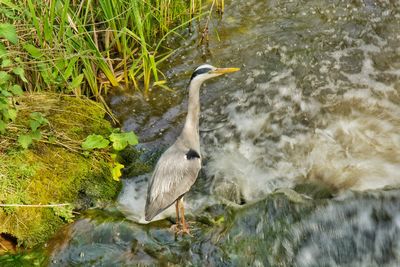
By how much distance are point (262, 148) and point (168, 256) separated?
1.31 metres

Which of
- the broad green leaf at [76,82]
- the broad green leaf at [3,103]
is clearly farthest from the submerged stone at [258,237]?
the broad green leaf at [76,82]

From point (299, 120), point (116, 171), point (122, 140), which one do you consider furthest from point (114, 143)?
point (299, 120)

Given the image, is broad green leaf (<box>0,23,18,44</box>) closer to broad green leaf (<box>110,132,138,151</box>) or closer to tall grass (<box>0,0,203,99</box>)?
tall grass (<box>0,0,203,99</box>)

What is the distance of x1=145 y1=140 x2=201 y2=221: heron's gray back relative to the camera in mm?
3332

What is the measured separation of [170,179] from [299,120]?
1468mm

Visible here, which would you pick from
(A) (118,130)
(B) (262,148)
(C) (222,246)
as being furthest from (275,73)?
(C) (222,246)

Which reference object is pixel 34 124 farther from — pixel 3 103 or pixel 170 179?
pixel 170 179

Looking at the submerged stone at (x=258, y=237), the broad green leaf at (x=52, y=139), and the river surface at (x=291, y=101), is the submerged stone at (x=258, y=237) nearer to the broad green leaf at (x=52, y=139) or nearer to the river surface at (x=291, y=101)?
the river surface at (x=291, y=101)

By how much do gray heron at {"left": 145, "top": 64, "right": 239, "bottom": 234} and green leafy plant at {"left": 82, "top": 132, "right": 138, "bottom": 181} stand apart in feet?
1.38

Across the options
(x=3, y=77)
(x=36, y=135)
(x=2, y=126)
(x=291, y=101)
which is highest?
(x=3, y=77)

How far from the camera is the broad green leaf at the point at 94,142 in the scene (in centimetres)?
375

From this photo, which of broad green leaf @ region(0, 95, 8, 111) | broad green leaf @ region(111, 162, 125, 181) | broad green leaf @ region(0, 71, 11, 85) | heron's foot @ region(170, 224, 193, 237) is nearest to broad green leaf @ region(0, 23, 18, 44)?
broad green leaf @ region(0, 71, 11, 85)

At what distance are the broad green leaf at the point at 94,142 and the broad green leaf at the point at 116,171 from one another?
18 cm

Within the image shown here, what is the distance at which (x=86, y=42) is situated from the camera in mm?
4227
